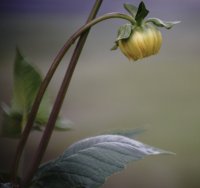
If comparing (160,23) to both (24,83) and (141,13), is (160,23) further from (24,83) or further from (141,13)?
(24,83)

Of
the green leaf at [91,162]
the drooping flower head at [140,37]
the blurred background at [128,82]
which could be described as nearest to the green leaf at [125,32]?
the drooping flower head at [140,37]

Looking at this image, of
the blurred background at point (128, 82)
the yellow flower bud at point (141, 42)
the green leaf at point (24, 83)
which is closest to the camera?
the yellow flower bud at point (141, 42)

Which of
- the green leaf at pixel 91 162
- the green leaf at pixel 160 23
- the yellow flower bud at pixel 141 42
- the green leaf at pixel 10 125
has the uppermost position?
the green leaf at pixel 160 23

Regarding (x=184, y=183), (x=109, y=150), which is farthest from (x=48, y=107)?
(x=184, y=183)

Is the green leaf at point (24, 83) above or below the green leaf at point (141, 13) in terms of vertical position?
below

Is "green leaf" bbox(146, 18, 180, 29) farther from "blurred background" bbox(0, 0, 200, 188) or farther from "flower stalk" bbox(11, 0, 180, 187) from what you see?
"blurred background" bbox(0, 0, 200, 188)

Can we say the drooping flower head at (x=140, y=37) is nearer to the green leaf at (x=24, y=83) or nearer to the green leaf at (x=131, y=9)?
the green leaf at (x=131, y=9)
